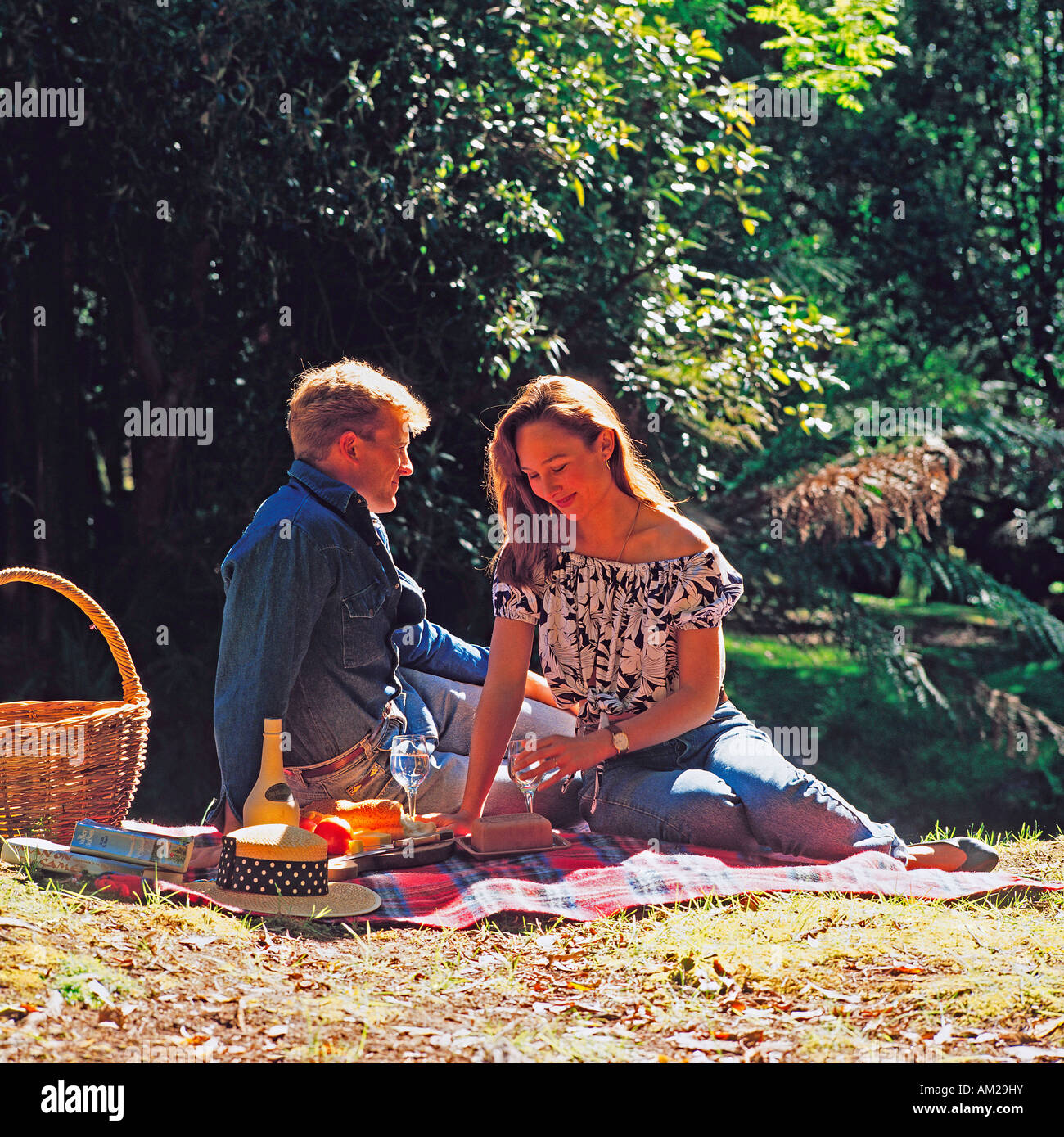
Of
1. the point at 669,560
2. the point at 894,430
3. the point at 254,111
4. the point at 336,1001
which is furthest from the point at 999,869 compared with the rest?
the point at 894,430

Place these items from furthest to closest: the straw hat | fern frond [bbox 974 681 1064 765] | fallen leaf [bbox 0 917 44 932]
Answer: fern frond [bbox 974 681 1064 765], the straw hat, fallen leaf [bbox 0 917 44 932]

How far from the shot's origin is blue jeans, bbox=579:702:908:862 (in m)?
4.06

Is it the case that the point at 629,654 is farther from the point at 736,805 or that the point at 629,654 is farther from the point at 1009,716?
the point at 1009,716

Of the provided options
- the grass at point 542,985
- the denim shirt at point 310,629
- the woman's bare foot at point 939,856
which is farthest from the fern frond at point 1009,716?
the denim shirt at point 310,629

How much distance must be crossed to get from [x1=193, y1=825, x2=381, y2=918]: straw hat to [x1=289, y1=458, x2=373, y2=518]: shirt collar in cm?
114

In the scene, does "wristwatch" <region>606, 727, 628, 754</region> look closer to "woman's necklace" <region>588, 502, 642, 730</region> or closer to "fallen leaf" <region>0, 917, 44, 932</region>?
"woman's necklace" <region>588, 502, 642, 730</region>

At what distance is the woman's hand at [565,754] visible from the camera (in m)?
3.78

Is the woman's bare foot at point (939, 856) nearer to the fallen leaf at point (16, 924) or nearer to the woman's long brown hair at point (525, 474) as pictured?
the woman's long brown hair at point (525, 474)

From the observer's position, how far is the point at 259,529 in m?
3.91

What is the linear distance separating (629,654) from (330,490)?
46.3 inches

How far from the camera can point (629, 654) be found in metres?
4.21

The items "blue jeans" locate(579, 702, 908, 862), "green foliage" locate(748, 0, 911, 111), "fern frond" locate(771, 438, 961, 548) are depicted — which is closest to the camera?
"blue jeans" locate(579, 702, 908, 862)

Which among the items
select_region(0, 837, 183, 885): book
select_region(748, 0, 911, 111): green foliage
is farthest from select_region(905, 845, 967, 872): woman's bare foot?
select_region(748, 0, 911, 111): green foliage

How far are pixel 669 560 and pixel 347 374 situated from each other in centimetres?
129
